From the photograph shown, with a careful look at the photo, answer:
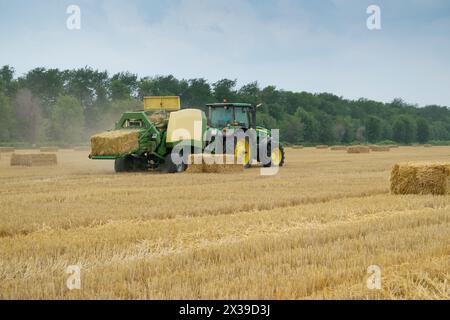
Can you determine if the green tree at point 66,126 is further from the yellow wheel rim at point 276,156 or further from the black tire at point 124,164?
the black tire at point 124,164

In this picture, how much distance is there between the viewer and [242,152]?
1908cm

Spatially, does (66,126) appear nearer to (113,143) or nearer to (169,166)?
(169,166)

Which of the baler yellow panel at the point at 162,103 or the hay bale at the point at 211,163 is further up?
the baler yellow panel at the point at 162,103

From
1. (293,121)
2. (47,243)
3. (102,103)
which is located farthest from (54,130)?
(47,243)

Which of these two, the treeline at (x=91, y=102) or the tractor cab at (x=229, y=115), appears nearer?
the tractor cab at (x=229, y=115)

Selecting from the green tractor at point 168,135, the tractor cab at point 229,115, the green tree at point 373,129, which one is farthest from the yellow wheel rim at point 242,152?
the green tree at point 373,129

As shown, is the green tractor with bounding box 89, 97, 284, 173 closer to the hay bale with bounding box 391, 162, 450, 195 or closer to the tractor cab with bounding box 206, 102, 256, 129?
the tractor cab with bounding box 206, 102, 256, 129

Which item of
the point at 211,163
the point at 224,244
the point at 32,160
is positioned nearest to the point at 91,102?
the point at 32,160

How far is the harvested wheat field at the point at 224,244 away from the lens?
445 centimetres

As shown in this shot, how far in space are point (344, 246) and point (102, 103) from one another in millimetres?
61447

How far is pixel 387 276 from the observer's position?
15.2 ft

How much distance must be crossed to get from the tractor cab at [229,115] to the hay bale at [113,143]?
3.71m

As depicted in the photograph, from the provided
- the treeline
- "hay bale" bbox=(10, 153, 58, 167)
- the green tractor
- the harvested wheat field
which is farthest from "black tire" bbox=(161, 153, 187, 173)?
the treeline
